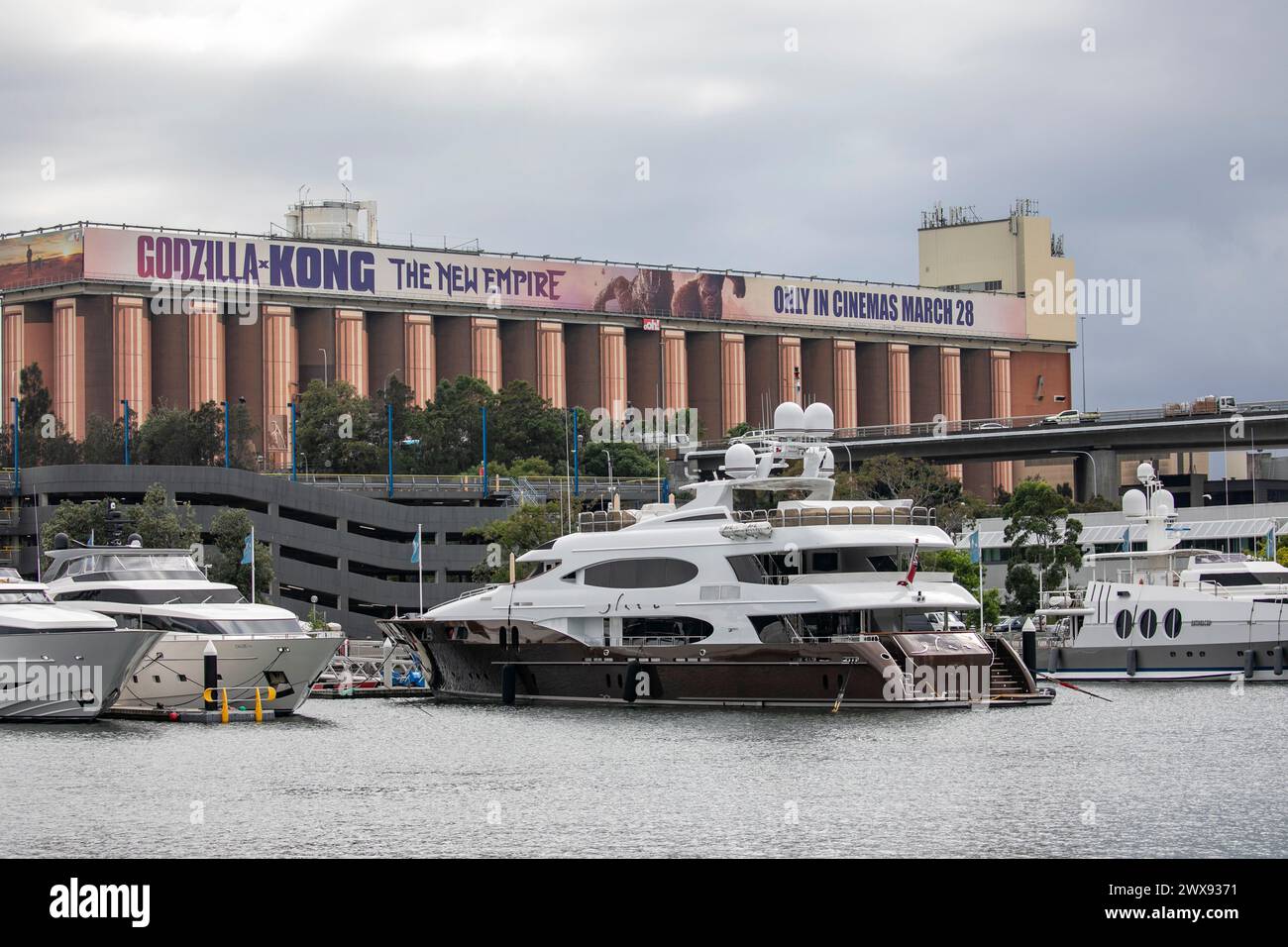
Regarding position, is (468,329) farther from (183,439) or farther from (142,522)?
(142,522)

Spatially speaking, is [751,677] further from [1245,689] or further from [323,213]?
[323,213]

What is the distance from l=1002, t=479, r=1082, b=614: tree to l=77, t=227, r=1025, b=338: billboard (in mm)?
63871

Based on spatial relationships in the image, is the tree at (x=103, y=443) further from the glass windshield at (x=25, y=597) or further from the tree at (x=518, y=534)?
the glass windshield at (x=25, y=597)

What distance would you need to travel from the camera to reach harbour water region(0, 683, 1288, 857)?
37.5 m

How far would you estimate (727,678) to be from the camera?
198 feet

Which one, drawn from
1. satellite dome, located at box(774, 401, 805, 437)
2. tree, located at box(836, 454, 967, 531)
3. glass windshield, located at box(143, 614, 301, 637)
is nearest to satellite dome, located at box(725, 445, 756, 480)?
satellite dome, located at box(774, 401, 805, 437)

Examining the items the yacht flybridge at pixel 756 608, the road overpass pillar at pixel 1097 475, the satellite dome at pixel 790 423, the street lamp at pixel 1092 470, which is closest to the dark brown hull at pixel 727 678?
the yacht flybridge at pixel 756 608

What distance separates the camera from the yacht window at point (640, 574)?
6169 centimetres

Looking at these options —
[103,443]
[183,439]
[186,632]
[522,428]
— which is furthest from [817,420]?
[522,428]

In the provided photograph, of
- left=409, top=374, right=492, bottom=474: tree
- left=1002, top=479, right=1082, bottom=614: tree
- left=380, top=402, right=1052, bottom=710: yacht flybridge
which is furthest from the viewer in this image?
left=409, top=374, right=492, bottom=474: tree

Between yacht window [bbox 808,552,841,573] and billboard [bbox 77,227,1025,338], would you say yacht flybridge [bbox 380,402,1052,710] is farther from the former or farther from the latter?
billboard [bbox 77,227,1025,338]

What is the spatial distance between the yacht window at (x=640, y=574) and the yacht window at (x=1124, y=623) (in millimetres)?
24608

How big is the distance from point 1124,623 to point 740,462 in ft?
71.2
